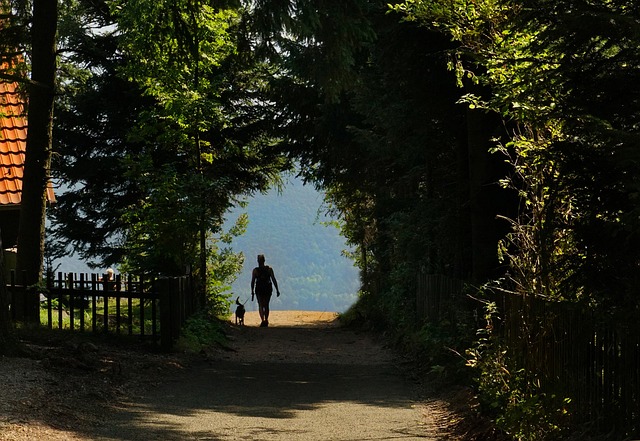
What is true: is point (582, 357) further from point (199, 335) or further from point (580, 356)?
point (199, 335)

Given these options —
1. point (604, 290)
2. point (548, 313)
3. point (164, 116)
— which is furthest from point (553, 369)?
point (164, 116)

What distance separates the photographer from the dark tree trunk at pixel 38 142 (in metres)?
16.1

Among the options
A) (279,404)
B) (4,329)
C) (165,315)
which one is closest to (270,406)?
(279,404)

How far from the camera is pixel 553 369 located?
26.2 ft

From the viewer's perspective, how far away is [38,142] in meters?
16.3

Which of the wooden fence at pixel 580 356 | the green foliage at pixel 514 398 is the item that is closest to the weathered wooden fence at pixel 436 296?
the green foliage at pixel 514 398

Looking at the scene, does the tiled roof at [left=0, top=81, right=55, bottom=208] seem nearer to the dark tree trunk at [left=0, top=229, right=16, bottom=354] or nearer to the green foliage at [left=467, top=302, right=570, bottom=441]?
the dark tree trunk at [left=0, top=229, right=16, bottom=354]

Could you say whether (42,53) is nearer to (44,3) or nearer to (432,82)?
(44,3)

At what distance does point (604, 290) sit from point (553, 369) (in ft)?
4.42

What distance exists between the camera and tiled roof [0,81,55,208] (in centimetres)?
1905

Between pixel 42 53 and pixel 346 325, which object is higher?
pixel 42 53

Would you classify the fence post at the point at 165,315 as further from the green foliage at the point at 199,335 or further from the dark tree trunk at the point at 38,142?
the dark tree trunk at the point at 38,142

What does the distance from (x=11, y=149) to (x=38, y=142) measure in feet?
14.5

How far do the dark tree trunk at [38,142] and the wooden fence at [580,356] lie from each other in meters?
9.64
